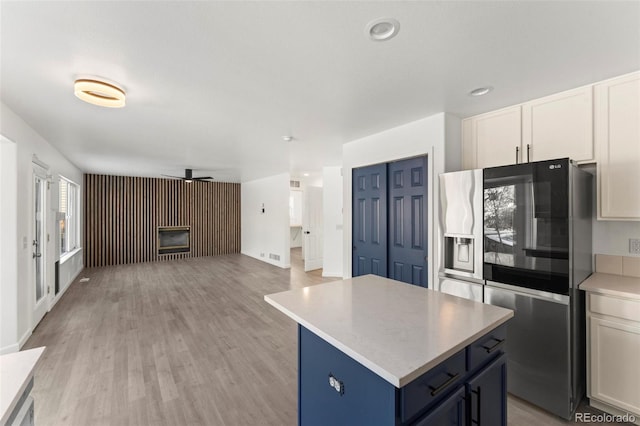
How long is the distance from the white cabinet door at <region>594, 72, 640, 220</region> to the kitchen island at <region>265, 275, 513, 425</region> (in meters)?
1.56

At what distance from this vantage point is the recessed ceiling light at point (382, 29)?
1.49 meters

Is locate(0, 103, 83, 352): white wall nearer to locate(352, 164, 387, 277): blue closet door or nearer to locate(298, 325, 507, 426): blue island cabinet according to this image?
locate(298, 325, 507, 426): blue island cabinet

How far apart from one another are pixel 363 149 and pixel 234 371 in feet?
9.88

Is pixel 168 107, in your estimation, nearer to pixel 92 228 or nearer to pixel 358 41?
pixel 358 41

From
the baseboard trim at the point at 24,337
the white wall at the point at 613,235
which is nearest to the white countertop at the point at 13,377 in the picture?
the baseboard trim at the point at 24,337

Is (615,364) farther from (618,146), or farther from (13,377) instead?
(13,377)

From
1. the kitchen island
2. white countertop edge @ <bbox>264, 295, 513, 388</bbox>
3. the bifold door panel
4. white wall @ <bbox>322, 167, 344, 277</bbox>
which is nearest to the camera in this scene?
white countertop edge @ <bbox>264, 295, 513, 388</bbox>

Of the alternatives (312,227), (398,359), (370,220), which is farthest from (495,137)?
(312,227)

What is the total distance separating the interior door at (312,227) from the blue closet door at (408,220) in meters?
3.62

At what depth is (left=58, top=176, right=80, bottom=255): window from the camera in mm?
5543

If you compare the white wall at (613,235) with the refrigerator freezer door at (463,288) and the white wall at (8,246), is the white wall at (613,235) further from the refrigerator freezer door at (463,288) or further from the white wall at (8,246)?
the white wall at (8,246)

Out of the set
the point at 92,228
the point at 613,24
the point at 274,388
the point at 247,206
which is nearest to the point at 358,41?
the point at 613,24

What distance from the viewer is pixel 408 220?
3.21 metres

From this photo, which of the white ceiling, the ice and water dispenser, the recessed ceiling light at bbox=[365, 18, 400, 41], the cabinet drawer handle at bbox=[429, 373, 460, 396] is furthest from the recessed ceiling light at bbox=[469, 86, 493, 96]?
the cabinet drawer handle at bbox=[429, 373, 460, 396]
